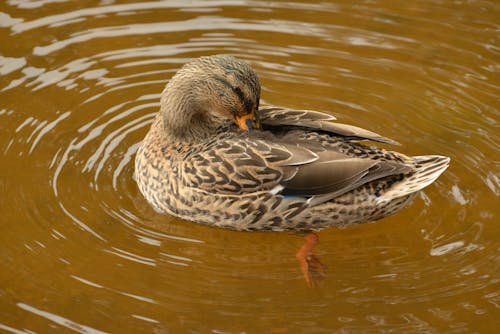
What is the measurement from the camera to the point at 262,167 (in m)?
6.68

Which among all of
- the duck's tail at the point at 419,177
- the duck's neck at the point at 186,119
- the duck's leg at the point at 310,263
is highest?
the duck's neck at the point at 186,119

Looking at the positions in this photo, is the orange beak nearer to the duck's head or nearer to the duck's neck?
the duck's head

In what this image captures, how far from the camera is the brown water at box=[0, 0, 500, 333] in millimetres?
6090

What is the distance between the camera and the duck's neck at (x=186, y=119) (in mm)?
7117

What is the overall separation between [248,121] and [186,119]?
0.55 metres

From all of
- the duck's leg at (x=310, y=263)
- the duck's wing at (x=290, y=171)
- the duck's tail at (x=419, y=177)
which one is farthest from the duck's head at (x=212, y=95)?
the duck's tail at (x=419, y=177)

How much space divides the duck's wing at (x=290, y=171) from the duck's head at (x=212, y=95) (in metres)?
0.32

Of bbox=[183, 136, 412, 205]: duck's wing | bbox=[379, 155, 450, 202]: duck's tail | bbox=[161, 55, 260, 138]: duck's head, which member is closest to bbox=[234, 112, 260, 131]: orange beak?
bbox=[161, 55, 260, 138]: duck's head

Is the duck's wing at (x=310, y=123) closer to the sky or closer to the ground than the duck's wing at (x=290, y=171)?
closer to the sky

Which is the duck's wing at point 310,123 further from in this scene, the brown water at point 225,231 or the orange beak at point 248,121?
the brown water at point 225,231

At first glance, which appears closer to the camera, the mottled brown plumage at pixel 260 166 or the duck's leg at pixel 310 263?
the duck's leg at pixel 310 263

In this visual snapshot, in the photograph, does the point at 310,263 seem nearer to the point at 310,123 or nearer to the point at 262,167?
the point at 262,167

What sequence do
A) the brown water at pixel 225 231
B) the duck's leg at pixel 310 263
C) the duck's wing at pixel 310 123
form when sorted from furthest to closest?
the duck's wing at pixel 310 123, the duck's leg at pixel 310 263, the brown water at pixel 225 231

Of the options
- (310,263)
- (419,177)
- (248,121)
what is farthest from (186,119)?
(419,177)
